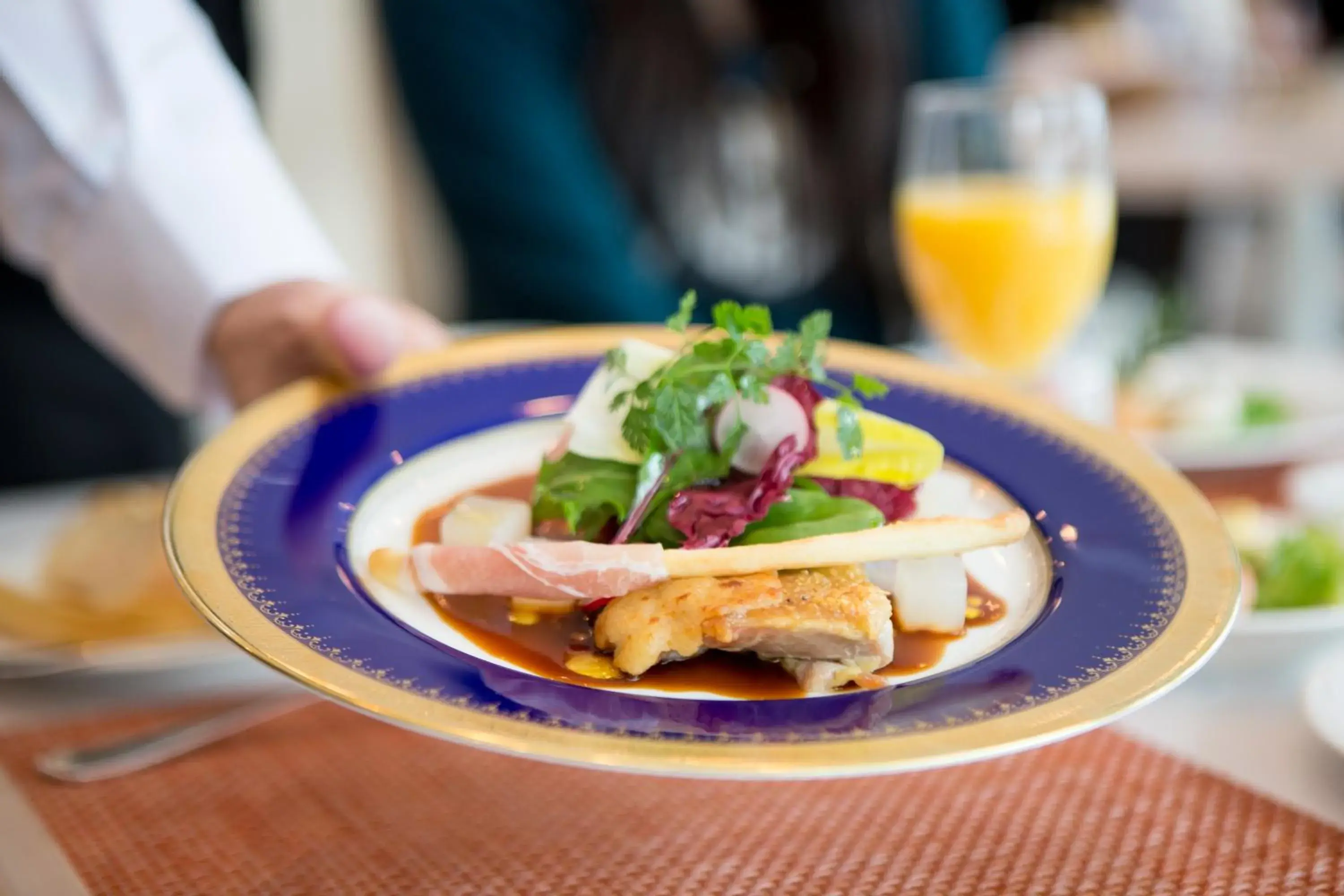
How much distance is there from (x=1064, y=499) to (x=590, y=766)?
18.2 inches

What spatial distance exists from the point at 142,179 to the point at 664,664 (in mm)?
996

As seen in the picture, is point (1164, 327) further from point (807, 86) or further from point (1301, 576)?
point (807, 86)

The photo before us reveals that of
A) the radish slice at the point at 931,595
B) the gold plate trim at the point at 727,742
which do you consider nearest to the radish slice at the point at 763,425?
the radish slice at the point at 931,595

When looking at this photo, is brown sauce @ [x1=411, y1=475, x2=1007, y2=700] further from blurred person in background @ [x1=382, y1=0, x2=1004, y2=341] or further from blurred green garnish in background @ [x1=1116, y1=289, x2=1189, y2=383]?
blurred person in background @ [x1=382, y1=0, x2=1004, y2=341]

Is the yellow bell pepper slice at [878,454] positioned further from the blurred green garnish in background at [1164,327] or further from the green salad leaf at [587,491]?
the blurred green garnish in background at [1164,327]

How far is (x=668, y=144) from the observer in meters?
2.82

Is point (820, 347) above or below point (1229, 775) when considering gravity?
above

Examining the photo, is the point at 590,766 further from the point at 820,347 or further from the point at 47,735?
the point at 47,735

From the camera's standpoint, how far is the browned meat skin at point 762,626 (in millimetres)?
648

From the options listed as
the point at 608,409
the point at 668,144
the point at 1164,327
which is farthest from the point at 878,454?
the point at 668,144

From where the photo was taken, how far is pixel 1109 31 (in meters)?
6.64

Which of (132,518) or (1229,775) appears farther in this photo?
(132,518)

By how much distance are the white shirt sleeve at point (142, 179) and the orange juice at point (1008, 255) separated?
0.87 m

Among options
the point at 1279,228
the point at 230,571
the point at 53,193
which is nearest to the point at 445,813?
the point at 230,571
